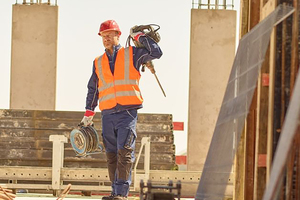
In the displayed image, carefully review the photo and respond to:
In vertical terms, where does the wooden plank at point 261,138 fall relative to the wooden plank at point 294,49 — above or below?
below

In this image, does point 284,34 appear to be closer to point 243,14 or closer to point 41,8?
point 243,14

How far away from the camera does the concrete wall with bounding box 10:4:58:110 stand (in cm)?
1920

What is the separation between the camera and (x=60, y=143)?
45.4ft

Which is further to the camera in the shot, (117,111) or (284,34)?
(117,111)

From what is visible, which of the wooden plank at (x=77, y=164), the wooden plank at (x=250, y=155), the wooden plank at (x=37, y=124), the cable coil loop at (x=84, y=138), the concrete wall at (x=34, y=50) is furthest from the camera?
the concrete wall at (x=34, y=50)

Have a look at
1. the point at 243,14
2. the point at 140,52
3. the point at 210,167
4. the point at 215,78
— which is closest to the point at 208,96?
the point at 215,78

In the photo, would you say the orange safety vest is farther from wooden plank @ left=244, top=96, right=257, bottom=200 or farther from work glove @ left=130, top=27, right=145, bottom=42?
wooden plank @ left=244, top=96, right=257, bottom=200

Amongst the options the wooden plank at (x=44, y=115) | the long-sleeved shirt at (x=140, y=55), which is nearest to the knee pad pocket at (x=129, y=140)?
the long-sleeved shirt at (x=140, y=55)

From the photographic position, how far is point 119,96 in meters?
9.82

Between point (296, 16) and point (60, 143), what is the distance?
25.0ft

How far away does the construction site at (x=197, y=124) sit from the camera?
6.72 metres

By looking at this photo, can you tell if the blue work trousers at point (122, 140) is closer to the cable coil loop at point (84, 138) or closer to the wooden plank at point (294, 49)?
the cable coil loop at point (84, 138)

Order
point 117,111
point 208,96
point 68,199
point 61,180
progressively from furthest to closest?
1. point 208,96
2. point 61,180
3. point 68,199
4. point 117,111

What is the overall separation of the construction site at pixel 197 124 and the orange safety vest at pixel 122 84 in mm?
455
